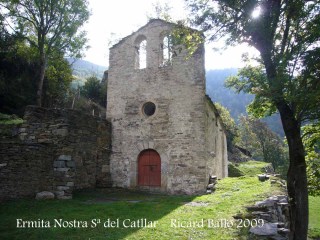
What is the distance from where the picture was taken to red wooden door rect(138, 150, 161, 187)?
A: 13.5 meters

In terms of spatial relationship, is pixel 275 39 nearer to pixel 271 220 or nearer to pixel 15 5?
pixel 271 220

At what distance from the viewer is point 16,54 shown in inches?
763

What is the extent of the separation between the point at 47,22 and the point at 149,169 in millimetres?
12529

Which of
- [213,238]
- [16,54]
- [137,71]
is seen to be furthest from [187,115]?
[16,54]

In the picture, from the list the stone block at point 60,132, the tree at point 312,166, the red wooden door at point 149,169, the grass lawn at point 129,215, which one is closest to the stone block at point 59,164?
the stone block at point 60,132

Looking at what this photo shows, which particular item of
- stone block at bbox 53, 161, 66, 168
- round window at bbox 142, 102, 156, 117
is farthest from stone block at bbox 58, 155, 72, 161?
round window at bbox 142, 102, 156, 117

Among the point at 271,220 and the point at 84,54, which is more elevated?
the point at 84,54

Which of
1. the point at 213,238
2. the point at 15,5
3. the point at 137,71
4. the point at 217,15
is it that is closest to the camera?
the point at 213,238

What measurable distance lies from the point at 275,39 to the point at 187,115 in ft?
18.3

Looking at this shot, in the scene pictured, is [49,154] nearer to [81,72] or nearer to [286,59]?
[286,59]

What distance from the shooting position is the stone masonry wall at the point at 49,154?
30.1 ft

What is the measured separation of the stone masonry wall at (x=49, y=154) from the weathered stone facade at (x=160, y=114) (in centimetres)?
153

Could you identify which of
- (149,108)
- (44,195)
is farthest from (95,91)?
(44,195)

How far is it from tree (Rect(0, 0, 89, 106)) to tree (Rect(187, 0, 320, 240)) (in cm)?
1350
